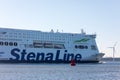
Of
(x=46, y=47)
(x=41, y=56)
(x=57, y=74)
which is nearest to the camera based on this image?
(x=57, y=74)

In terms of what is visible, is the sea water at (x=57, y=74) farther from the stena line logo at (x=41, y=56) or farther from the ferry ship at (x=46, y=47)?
the ferry ship at (x=46, y=47)

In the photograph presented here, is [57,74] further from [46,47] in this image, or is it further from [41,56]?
[46,47]

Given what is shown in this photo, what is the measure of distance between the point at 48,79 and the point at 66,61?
59925 mm

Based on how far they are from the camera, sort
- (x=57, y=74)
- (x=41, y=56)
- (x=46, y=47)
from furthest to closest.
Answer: (x=46, y=47) < (x=41, y=56) < (x=57, y=74)

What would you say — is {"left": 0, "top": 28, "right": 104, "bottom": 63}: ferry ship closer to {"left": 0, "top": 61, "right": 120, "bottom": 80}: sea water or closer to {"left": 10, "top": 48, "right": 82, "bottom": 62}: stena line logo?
{"left": 10, "top": 48, "right": 82, "bottom": 62}: stena line logo

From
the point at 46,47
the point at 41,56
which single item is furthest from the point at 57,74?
the point at 46,47

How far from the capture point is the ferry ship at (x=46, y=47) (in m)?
104

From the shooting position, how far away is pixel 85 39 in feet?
382

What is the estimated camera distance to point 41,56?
Answer: 106 m

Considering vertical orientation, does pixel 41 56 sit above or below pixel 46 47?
below

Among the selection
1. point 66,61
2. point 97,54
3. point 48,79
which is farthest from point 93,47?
point 48,79

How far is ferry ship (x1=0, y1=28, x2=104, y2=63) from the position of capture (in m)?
104

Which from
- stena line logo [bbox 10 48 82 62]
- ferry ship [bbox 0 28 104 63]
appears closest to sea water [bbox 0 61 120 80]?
stena line logo [bbox 10 48 82 62]

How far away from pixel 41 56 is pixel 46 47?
3366 mm
